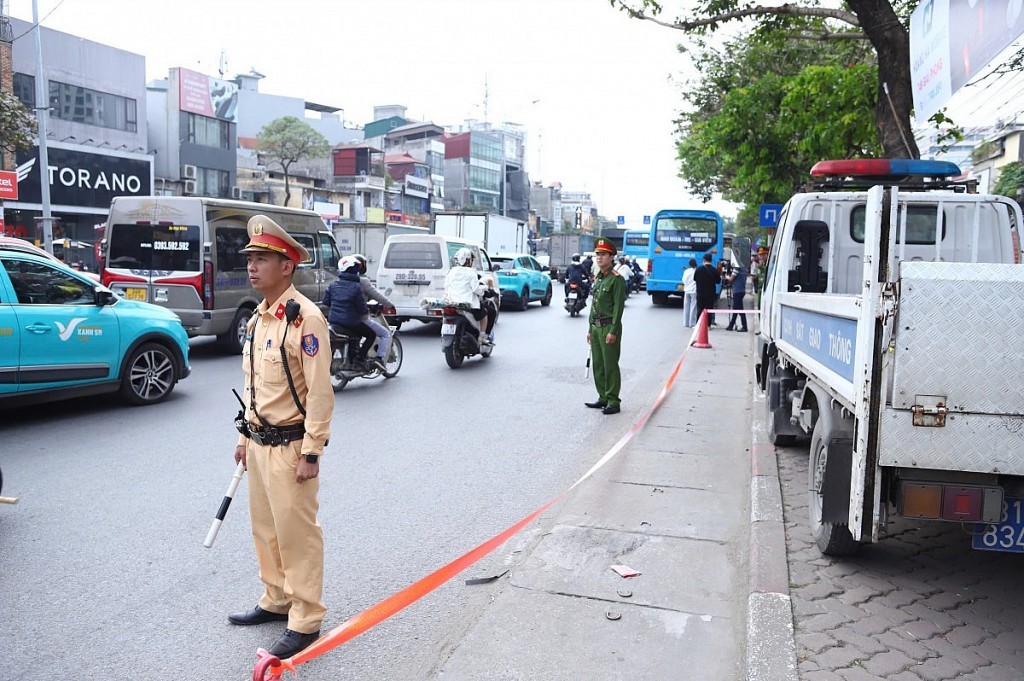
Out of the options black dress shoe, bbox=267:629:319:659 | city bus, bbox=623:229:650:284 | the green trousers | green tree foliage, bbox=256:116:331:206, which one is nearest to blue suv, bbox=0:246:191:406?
the green trousers

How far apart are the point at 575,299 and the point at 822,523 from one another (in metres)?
18.7

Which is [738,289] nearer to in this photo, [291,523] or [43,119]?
[291,523]

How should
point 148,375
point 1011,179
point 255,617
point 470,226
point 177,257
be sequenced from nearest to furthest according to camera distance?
point 255,617
point 148,375
point 177,257
point 470,226
point 1011,179

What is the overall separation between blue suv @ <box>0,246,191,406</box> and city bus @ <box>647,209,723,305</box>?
790 inches

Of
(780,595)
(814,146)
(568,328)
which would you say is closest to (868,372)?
(780,595)

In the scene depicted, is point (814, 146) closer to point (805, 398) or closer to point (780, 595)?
point (805, 398)

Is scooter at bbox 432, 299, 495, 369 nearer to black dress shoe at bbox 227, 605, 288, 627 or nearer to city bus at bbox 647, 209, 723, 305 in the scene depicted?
black dress shoe at bbox 227, 605, 288, 627

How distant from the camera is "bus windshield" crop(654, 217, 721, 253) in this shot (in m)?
27.2

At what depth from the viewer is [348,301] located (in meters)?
10.2

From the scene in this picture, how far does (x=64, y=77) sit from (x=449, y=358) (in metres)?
31.5

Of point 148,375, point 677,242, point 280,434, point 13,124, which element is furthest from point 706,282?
point 13,124

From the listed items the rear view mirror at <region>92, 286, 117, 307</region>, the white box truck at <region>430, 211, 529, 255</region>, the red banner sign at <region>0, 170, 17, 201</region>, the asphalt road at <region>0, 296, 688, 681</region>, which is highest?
the red banner sign at <region>0, 170, 17, 201</region>

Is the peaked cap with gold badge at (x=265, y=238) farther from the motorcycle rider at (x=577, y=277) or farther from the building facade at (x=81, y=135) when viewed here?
the building facade at (x=81, y=135)

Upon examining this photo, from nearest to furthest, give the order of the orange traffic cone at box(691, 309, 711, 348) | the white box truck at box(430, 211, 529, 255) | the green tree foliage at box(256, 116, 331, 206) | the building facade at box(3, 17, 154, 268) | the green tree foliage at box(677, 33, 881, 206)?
1. the green tree foliage at box(677, 33, 881, 206)
2. the orange traffic cone at box(691, 309, 711, 348)
3. the white box truck at box(430, 211, 529, 255)
4. the building facade at box(3, 17, 154, 268)
5. the green tree foliage at box(256, 116, 331, 206)
